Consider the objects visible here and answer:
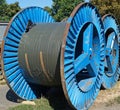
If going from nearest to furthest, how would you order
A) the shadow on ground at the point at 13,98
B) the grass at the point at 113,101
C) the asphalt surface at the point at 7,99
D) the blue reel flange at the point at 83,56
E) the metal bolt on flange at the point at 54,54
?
the blue reel flange at the point at 83,56
the metal bolt on flange at the point at 54,54
the asphalt surface at the point at 7,99
the grass at the point at 113,101
the shadow on ground at the point at 13,98

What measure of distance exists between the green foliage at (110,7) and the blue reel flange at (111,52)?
46.9 feet

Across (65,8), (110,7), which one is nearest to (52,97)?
(110,7)

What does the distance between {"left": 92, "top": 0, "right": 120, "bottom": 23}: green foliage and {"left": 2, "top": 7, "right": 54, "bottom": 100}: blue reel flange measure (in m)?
17.6

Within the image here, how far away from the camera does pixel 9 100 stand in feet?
30.7

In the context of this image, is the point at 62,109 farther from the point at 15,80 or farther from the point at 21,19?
the point at 21,19

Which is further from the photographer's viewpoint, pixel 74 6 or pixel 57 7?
pixel 57 7

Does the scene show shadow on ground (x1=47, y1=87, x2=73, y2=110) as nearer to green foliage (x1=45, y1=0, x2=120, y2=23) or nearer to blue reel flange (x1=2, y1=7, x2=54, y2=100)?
blue reel flange (x1=2, y1=7, x2=54, y2=100)

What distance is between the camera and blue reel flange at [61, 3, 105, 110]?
7.14 metres

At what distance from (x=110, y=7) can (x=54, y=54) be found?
19542mm

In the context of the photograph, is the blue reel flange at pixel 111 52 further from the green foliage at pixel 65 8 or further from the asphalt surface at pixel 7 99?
the green foliage at pixel 65 8

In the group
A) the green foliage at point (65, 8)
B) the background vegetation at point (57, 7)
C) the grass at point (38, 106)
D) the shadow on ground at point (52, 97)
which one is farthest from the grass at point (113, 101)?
the green foliage at point (65, 8)

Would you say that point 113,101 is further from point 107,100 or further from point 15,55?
point 15,55

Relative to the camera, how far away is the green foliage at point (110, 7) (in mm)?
25859

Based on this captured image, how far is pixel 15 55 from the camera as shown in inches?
338
